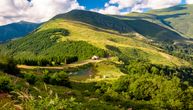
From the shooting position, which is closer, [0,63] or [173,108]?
[0,63]

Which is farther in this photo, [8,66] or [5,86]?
[8,66]

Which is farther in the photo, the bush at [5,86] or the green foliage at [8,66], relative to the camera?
the green foliage at [8,66]

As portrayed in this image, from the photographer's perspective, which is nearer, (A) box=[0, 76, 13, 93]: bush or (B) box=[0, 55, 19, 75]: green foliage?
(A) box=[0, 76, 13, 93]: bush

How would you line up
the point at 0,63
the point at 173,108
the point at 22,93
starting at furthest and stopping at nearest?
the point at 173,108 → the point at 0,63 → the point at 22,93

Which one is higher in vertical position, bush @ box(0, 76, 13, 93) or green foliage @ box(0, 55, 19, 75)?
bush @ box(0, 76, 13, 93)

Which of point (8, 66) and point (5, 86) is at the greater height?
point (5, 86)

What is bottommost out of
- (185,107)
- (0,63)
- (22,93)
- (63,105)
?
(185,107)

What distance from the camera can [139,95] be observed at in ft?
485

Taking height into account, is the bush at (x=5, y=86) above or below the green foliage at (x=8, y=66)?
above

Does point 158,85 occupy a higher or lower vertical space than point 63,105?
lower

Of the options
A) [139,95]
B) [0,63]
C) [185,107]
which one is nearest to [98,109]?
[0,63]

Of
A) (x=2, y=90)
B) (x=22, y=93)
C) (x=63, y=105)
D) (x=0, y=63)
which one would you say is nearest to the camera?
(x=22, y=93)

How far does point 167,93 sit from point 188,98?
8.44m

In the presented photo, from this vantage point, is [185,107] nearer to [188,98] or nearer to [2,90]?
[188,98]
